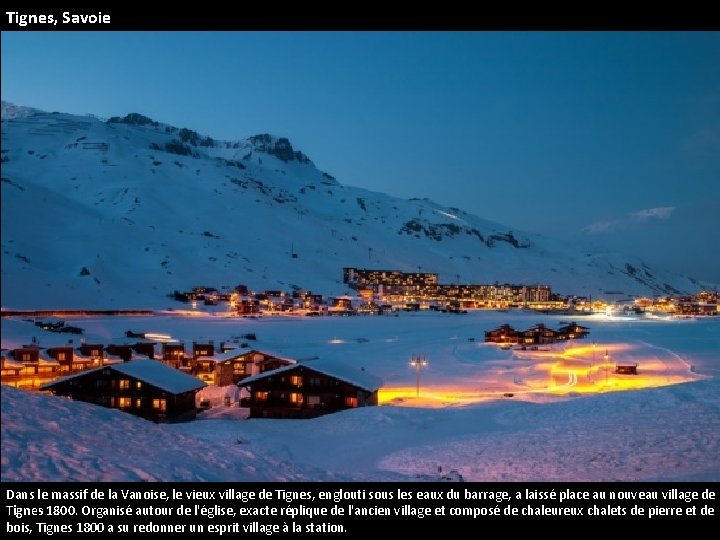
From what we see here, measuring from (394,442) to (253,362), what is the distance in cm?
2044

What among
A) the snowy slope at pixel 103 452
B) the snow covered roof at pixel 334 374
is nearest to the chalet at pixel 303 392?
the snow covered roof at pixel 334 374

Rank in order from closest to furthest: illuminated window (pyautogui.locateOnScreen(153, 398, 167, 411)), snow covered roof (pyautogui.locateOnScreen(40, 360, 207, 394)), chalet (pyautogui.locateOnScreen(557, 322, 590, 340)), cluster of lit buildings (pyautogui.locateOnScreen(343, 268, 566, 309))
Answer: illuminated window (pyautogui.locateOnScreen(153, 398, 167, 411)) → snow covered roof (pyautogui.locateOnScreen(40, 360, 207, 394)) → chalet (pyautogui.locateOnScreen(557, 322, 590, 340)) → cluster of lit buildings (pyautogui.locateOnScreen(343, 268, 566, 309))

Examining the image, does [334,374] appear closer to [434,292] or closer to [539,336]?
[539,336]

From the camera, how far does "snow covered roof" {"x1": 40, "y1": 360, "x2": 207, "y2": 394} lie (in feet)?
99.0

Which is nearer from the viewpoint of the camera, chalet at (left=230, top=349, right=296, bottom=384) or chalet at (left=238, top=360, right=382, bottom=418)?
chalet at (left=238, top=360, right=382, bottom=418)

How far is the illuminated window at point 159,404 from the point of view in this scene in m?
29.6

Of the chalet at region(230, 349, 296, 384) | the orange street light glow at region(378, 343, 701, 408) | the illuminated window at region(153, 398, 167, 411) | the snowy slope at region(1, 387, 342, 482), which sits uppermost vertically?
the snowy slope at region(1, 387, 342, 482)

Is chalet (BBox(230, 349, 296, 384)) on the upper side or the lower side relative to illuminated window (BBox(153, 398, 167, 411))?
upper

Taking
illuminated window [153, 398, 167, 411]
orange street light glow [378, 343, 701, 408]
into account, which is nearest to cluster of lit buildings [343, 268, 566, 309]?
orange street light glow [378, 343, 701, 408]

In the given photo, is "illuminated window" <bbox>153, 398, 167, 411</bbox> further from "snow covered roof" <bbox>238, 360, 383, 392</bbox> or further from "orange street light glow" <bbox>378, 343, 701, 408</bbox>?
"orange street light glow" <bbox>378, 343, 701, 408</bbox>

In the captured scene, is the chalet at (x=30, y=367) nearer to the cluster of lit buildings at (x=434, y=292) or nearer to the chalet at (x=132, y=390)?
the chalet at (x=132, y=390)

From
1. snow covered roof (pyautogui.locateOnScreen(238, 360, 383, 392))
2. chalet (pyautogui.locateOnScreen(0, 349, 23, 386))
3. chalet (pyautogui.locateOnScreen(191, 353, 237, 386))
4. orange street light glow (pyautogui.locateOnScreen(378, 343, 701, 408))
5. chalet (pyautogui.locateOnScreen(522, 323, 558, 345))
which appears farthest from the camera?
chalet (pyautogui.locateOnScreen(522, 323, 558, 345))
